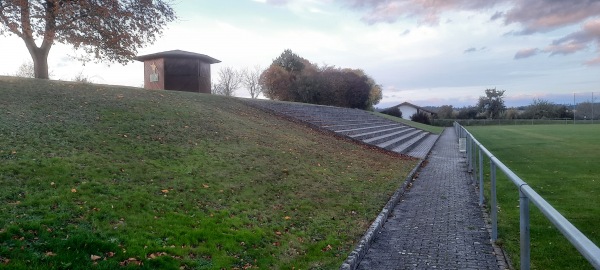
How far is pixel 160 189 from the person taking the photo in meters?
7.17

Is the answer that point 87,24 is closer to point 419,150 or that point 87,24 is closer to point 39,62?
point 39,62

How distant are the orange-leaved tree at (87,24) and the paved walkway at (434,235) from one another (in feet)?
51.5

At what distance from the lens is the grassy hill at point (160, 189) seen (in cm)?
500

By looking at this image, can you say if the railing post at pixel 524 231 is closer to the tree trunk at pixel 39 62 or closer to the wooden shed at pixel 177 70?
the tree trunk at pixel 39 62

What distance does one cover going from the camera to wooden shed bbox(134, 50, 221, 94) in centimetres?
2592

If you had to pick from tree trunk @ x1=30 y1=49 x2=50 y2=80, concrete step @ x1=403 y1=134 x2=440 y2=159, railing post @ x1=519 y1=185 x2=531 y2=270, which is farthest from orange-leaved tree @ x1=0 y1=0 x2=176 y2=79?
railing post @ x1=519 y1=185 x2=531 y2=270

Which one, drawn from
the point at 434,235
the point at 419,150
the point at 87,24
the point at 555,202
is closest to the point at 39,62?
the point at 87,24

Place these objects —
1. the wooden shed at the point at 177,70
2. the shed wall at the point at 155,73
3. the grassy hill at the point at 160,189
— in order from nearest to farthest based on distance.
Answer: the grassy hill at the point at 160,189
the wooden shed at the point at 177,70
the shed wall at the point at 155,73

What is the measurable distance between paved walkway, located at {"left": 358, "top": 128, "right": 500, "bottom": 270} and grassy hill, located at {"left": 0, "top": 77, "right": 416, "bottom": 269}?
1.51ft

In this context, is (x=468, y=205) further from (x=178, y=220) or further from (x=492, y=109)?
(x=492, y=109)

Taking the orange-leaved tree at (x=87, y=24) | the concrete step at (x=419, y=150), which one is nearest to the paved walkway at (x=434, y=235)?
the concrete step at (x=419, y=150)

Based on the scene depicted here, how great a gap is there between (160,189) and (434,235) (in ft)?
14.4

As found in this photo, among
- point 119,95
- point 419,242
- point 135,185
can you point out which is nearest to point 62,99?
point 119,95

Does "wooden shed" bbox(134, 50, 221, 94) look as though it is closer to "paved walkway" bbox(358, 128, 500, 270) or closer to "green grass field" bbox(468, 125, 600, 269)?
"green grass field" bbox(468, 125, 600, 269)
